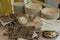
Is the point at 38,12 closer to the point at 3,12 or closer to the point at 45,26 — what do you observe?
the point at 45,26

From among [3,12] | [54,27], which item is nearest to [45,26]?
[54,27]

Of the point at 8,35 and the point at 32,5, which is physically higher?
the point at 32,5

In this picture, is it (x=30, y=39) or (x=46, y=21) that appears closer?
(x=30, y=39)

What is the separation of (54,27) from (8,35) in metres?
0.30

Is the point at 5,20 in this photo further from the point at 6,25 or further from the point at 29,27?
the point at 29,27

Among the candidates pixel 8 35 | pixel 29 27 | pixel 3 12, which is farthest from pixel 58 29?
pixel 3 12

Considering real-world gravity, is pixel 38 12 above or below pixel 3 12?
above

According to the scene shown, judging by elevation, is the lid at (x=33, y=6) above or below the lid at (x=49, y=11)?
above

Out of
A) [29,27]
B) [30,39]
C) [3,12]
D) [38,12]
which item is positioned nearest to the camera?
[30,39]

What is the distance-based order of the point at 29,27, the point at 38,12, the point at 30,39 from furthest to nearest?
the point at 38,12
the point at 29,27
the point at 30,39

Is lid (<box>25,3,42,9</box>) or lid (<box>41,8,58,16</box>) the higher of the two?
lid (<box>25,3,42,9</box>)

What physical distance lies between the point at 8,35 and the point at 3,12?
0.79 meters

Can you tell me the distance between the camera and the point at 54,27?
0.95 m

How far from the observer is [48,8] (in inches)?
44.9
